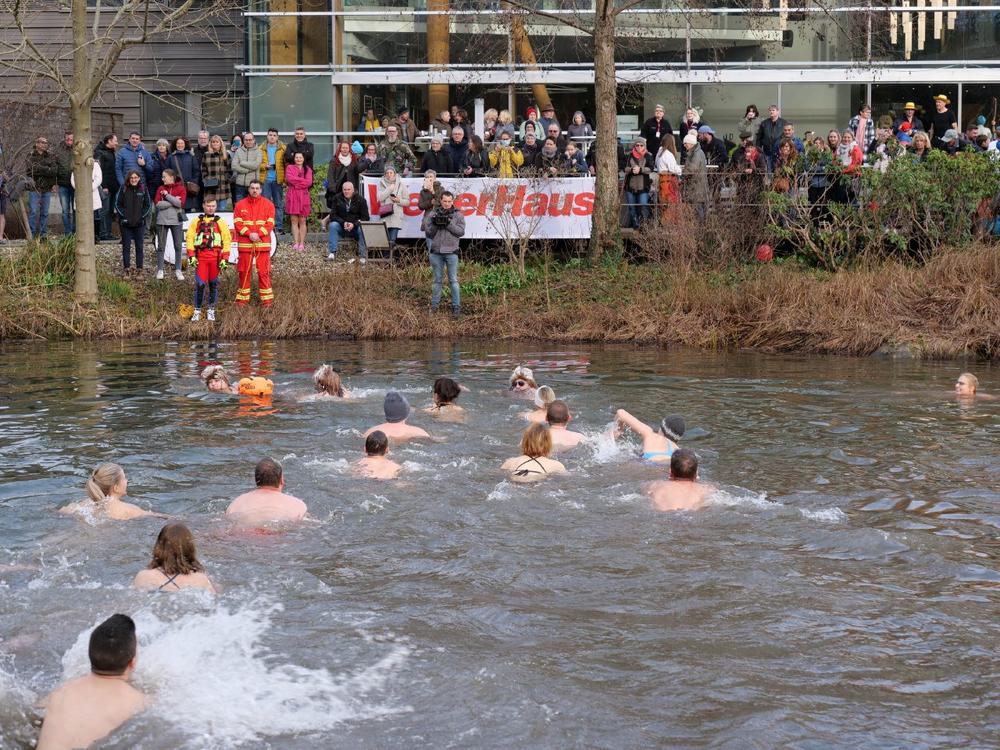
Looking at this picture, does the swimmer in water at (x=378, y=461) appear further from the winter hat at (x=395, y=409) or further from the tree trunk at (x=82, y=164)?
the tree trunk at (x=82, y=164)

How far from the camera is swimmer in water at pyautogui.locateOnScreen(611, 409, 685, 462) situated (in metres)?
13.5

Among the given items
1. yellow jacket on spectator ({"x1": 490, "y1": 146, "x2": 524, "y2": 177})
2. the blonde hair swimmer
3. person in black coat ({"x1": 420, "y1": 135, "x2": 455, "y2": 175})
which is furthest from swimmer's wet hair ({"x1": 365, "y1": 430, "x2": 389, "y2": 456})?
person in black coat ({"x1": 420, "y1": 135, "x2": 455, "y2": 175})

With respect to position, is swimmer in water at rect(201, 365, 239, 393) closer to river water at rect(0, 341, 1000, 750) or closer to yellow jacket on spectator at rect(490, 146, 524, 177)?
river water at rect(0, 341, 1000, 750)

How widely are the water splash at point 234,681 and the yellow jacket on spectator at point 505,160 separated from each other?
55.7 ft

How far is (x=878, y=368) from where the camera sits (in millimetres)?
20047

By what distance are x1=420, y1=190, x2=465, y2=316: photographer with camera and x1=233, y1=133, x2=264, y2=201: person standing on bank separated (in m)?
4.36

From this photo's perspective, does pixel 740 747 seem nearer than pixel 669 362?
Yes

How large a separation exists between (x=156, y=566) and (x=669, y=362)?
12.3 metres

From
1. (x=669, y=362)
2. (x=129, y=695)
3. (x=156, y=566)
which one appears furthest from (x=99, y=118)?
(x=129, y=695)

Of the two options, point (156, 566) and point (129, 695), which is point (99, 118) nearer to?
point (156, 566)

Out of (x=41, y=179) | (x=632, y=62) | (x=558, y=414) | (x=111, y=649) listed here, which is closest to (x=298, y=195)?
(x=41, y=179)

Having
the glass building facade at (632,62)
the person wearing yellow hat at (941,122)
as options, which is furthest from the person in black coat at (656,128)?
the person wearing yellow hat at (941,122)

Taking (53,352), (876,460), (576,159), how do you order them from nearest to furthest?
(876,460) < (53,352) < (576,159)

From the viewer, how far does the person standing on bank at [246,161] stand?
2602cm
